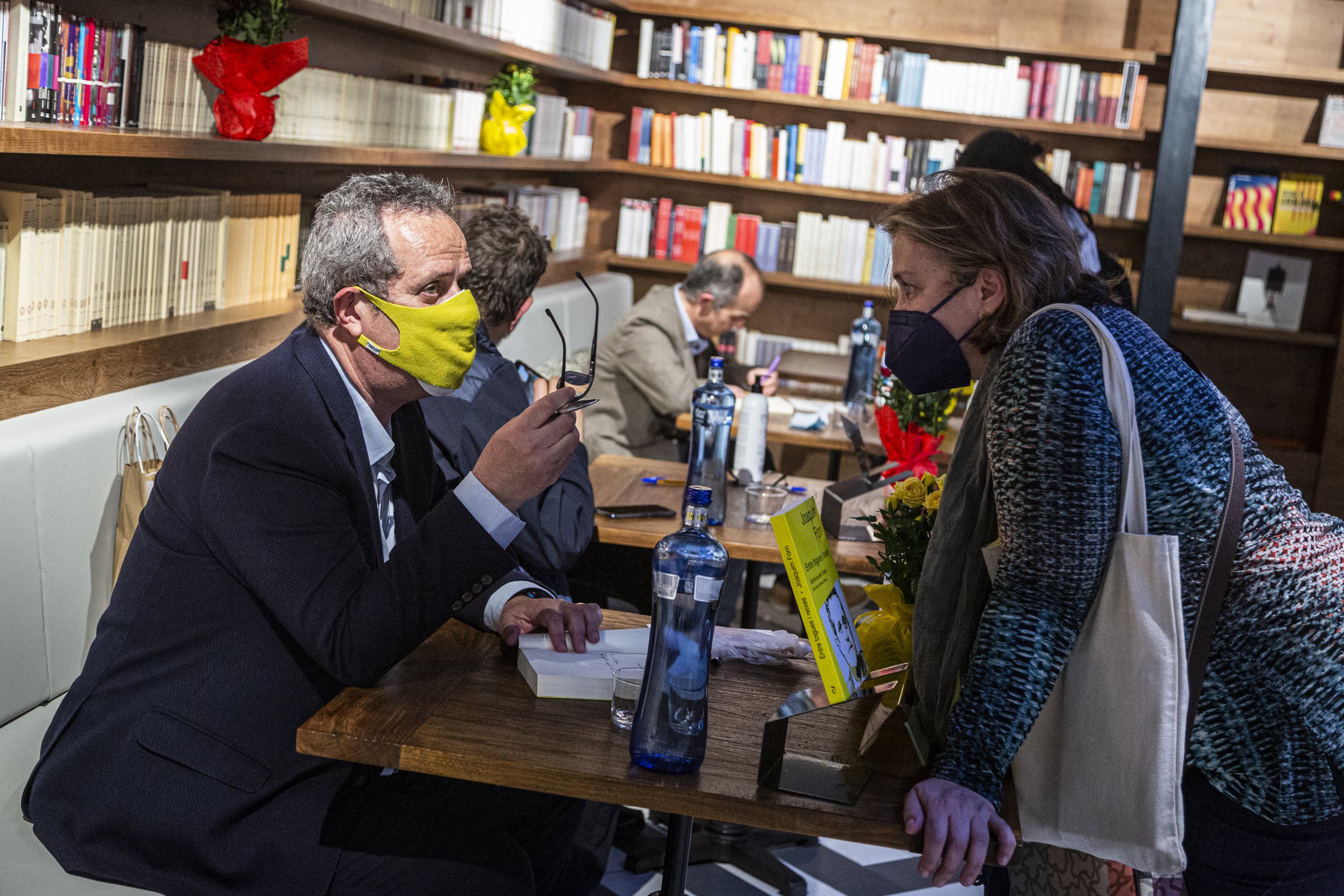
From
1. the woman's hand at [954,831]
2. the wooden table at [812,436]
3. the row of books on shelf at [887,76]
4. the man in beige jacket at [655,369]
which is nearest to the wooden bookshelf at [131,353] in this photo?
the man in beige jacket at [655,369]

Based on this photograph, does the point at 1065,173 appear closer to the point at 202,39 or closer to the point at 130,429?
the point at 202,39

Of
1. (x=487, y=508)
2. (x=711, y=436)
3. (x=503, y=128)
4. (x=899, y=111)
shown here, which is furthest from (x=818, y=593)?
(x=899, y=111)

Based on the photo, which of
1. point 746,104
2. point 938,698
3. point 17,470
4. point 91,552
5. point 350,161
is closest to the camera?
point 938,698

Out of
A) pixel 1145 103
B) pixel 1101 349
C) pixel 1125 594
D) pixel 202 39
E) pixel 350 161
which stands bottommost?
pixel 1125 594

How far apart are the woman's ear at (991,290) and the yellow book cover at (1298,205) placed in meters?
4.98

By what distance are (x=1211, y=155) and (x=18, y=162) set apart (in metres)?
5.24

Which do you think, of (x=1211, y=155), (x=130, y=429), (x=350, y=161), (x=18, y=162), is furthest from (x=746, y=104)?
(x=130, y=429)

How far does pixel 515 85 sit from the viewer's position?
4.89 meters

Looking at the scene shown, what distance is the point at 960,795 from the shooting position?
4.21 ft

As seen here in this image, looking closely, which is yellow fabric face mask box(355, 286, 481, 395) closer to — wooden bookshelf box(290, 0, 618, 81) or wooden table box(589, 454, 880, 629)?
wooden table box(589, 454, 880, 629)

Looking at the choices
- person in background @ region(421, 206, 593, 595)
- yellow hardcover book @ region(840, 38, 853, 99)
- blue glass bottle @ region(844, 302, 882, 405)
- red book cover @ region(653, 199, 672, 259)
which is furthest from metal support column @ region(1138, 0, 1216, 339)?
person in background @ region(421, 206, 593, 595)

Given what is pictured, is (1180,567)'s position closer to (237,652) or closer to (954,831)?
(954,831)

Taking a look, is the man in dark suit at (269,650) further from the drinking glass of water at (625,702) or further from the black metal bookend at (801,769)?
the black metal bookend at (801,769)

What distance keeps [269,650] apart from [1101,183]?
527 cm
